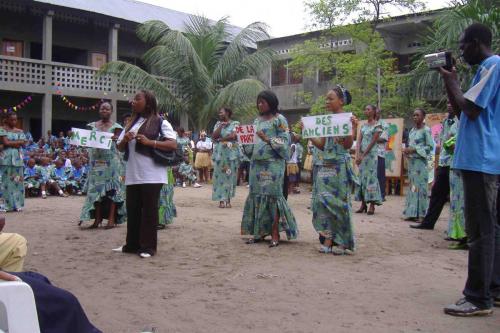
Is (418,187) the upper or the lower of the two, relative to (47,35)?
lower

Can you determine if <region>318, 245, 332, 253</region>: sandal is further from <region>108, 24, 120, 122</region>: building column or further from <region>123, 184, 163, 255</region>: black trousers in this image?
<region>108, 24, 120, 122</region>: building column

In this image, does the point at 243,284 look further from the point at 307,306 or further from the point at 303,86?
the point at 303,86

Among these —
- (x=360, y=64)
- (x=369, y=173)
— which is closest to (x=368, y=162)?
(x=369, y=173)

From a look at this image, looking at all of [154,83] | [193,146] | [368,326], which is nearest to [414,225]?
[368,326]

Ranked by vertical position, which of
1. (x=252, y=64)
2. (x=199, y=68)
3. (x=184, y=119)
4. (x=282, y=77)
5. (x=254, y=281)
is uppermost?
(x=282, y=77)

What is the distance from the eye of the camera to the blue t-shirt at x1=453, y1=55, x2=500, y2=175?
3668mm

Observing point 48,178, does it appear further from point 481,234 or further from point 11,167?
point 481,234

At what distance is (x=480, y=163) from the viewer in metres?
3.68

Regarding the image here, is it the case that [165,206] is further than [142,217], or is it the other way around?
[165,206]

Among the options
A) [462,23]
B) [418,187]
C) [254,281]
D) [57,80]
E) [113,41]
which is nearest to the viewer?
[254,281]

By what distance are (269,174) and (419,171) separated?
379cm

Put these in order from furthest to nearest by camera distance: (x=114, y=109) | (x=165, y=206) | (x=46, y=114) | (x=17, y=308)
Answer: (x=114, y=109) < (x=46, y=114) < (x=165, y=206) < (x=17, y=308)

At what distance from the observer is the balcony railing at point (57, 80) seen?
19516mm

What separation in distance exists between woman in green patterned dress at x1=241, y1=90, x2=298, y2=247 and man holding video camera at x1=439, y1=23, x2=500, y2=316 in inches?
106
